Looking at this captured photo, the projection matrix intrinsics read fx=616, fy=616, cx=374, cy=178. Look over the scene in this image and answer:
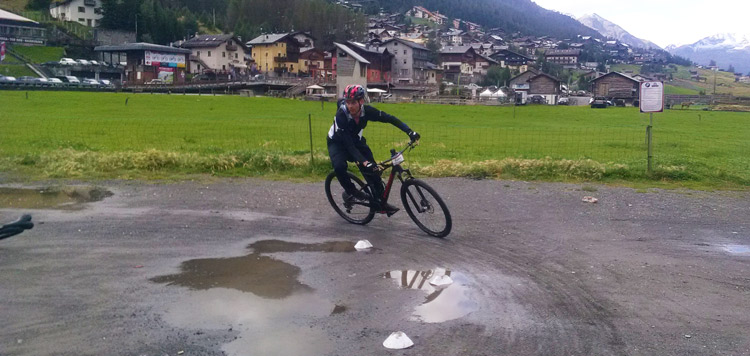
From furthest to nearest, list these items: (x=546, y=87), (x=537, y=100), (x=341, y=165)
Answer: (x=546, y=87)
(x=537, y=100)
(x=341, y=165)

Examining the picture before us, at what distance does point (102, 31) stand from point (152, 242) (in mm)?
111480

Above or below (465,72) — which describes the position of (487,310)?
below

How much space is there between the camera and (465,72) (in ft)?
412

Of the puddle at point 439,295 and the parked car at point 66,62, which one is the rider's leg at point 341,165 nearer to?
the puddle at point 439,295

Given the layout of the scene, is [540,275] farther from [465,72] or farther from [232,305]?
[465,72]

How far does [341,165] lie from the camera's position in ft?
28.9

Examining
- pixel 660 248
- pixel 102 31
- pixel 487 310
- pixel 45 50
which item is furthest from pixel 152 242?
pixel 102 31

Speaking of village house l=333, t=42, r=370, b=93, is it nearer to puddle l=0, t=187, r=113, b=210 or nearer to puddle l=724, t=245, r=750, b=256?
puddle l=0, t=187, r=113, b=210

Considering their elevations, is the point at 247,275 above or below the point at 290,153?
below

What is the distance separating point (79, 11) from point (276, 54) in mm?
37946

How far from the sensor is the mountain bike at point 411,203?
324 inches

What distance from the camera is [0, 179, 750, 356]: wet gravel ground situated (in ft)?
16.0

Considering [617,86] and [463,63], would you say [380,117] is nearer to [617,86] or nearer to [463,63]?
[617,86]

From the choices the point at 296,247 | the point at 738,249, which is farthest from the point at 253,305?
the point at 738,249
